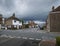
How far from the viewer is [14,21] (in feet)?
294

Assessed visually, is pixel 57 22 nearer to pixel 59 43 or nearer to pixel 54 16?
pixel 54 16

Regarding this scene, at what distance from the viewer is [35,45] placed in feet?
59.1

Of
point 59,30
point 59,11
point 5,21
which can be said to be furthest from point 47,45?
point 5,21

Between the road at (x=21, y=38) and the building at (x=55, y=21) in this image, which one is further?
the building at (x=55, y=21)

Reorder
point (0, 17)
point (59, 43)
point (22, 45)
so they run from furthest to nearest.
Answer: point (0, 17), point (22, 45), point (59, 43)

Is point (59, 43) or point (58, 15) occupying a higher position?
point (58, 15)

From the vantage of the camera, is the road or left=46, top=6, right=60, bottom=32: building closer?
the road

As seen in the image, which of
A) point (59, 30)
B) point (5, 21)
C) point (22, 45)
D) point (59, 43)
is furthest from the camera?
point (5, 21)

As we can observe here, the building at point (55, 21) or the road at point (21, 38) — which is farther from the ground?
the building at point (55, 21)

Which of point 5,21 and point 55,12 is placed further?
point 5,21

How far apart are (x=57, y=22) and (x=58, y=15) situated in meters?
1.92

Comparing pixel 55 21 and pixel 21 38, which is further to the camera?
pixel 55 21

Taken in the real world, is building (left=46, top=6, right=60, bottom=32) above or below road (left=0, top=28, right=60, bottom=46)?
above

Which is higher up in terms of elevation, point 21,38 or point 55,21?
point 55,21
